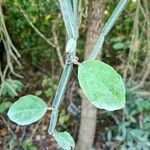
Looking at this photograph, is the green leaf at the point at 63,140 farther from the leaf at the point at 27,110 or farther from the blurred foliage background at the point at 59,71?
the blurred foliage background at the point at 59,71

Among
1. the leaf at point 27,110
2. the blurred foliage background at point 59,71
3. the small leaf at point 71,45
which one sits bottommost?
the blurred foliage background at point 59,71

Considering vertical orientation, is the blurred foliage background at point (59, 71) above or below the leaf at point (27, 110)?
below

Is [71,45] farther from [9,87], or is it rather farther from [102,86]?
[9,87]

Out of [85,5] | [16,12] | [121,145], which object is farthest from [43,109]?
[16,12]

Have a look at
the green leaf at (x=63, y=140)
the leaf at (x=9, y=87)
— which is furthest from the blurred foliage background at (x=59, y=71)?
the green leaf at (x=63, y=140)

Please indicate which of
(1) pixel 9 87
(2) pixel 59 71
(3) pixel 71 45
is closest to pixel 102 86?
(3) pixel 71 45
